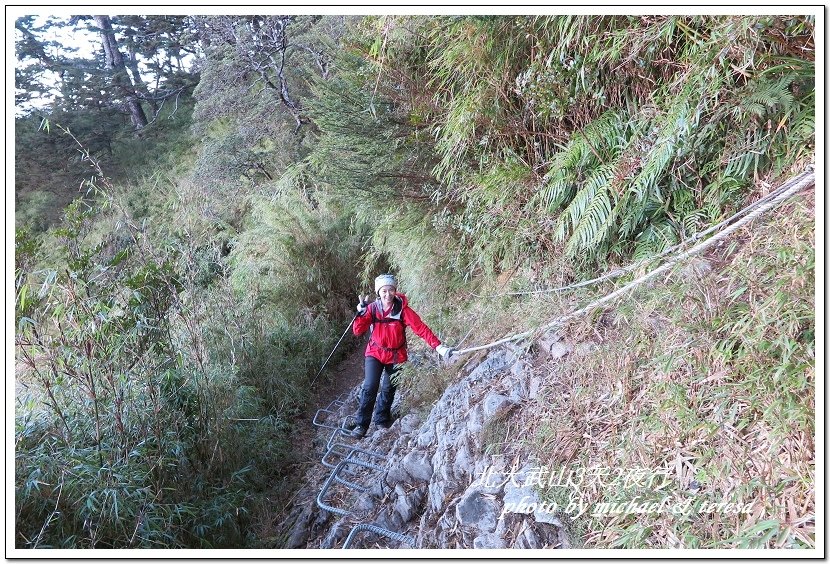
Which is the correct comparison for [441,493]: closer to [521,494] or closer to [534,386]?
[521,494]

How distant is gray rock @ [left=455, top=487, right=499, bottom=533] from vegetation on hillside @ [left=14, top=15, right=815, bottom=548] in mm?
533

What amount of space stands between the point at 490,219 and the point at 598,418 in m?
2.00

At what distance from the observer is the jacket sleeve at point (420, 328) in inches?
140

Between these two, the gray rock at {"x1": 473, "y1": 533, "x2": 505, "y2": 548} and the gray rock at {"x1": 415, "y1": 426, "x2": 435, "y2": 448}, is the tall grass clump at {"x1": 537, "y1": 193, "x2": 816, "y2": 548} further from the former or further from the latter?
the gray rock at {"x1": 415, "y1": 426, "x2": 435, "y2": 448}

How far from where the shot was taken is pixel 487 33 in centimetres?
316

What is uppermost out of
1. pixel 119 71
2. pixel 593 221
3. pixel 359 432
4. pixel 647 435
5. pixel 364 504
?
pixel 119 71

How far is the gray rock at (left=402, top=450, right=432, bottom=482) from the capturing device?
Answer: 2822mm

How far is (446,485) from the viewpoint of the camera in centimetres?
255

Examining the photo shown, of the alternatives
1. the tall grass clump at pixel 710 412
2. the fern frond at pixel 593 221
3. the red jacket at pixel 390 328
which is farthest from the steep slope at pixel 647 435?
the red jacket at pixel 390 328

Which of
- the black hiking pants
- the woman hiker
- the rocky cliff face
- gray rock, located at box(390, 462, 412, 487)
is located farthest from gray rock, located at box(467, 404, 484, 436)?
the black hiking pants

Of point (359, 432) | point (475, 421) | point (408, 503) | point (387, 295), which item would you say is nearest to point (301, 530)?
point (408, 503)

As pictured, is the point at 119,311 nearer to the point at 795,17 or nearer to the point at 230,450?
the point at 230,450

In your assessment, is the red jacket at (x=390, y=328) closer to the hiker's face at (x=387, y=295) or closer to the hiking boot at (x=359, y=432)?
the hiker's face at (x=387, y=295)

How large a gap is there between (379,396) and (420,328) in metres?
0.86
